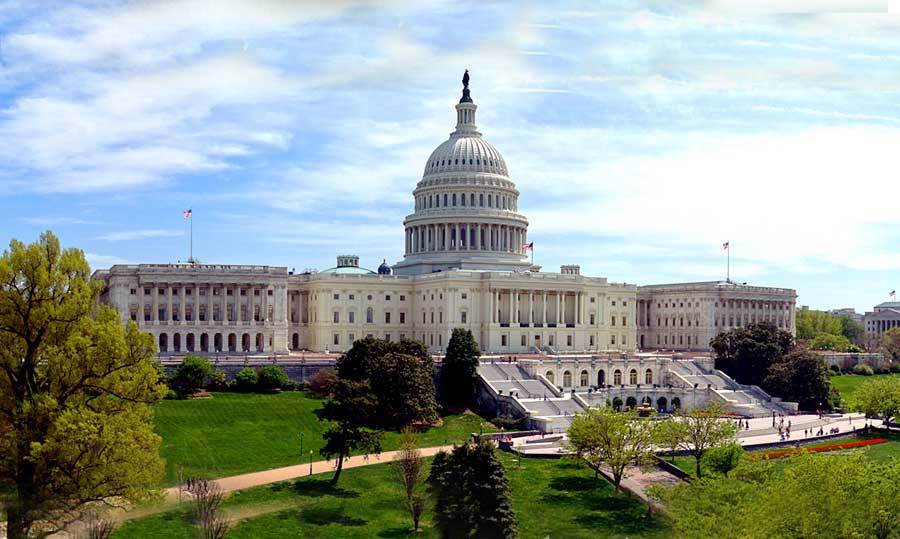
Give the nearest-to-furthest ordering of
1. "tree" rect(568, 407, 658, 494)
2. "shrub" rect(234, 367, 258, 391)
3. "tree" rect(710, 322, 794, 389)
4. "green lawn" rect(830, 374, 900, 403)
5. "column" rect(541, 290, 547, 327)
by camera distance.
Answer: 1. "tree" rect(568, 407, 658, 494)
2. "shrub" rect(234, 367, 258, 391)
3. "tree" rect(710, 322, 794, 389)
4. "green lawn" rect(830, 374, 900, 403)
5. "column" rect(541, 290, 547, 327)

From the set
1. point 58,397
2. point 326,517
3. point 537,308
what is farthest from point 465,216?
point 58,397

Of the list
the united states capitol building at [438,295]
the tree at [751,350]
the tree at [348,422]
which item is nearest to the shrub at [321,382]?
the united states capitol building at [438,295]

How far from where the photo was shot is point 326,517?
5509cm

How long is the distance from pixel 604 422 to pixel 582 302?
6961 centimetres

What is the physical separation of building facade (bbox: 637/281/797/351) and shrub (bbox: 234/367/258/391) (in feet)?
285

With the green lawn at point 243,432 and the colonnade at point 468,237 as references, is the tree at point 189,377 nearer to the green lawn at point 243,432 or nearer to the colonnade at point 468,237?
the green lawn at point 243,432

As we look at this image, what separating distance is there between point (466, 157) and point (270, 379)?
62.1 meters

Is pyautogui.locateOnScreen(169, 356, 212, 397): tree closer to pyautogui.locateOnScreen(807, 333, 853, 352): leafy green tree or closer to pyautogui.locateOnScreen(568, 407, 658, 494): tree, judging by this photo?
pyautogui.locateOnScreen(568, 407, 658, 494): tree

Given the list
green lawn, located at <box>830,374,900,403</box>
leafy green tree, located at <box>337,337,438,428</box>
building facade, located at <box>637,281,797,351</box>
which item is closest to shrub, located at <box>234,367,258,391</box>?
leafy green tree, located at <box>337,337,438,428</box>

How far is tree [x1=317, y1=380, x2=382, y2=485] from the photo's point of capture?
63938mm

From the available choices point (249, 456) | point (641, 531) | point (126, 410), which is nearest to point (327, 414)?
point (249, 456)

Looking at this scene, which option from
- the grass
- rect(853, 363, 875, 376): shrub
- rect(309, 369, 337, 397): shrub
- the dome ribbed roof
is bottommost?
the grass

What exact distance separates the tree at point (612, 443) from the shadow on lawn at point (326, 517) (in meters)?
18.0

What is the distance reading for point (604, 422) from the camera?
66125 millimetres
